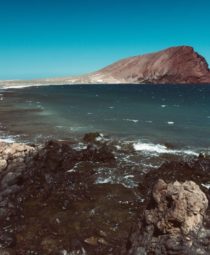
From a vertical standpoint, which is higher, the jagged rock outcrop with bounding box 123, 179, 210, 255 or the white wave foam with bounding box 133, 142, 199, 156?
the jagged rock outcrop with bounding box 123, 179, 210, 255

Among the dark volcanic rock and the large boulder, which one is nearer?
the large boulder

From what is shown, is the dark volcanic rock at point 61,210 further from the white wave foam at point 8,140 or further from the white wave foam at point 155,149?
the white wave foam at point 8,140

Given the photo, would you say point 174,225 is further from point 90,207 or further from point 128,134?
point 128,134

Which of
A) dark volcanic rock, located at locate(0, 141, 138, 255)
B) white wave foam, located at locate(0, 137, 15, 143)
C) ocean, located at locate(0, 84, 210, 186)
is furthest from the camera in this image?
white wave foam, located at locate(0, 137, 15, 143)

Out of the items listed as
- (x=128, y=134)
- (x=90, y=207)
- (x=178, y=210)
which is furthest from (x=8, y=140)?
(x=178, y=210)

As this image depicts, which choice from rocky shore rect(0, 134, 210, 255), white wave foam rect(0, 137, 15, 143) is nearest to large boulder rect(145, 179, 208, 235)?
rocky shore rect(0, 134, 210, 255)

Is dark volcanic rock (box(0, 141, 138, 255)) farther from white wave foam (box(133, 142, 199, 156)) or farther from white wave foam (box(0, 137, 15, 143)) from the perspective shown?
white wave foam (box(0, 137, 15, 143))

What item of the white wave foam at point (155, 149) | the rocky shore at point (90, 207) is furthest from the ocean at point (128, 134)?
the rocky shore at point (90, 207)

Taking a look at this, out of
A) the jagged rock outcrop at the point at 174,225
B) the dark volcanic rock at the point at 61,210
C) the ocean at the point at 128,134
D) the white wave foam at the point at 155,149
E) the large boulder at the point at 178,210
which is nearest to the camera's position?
the jagged rock outcrop at the point at 174,225
